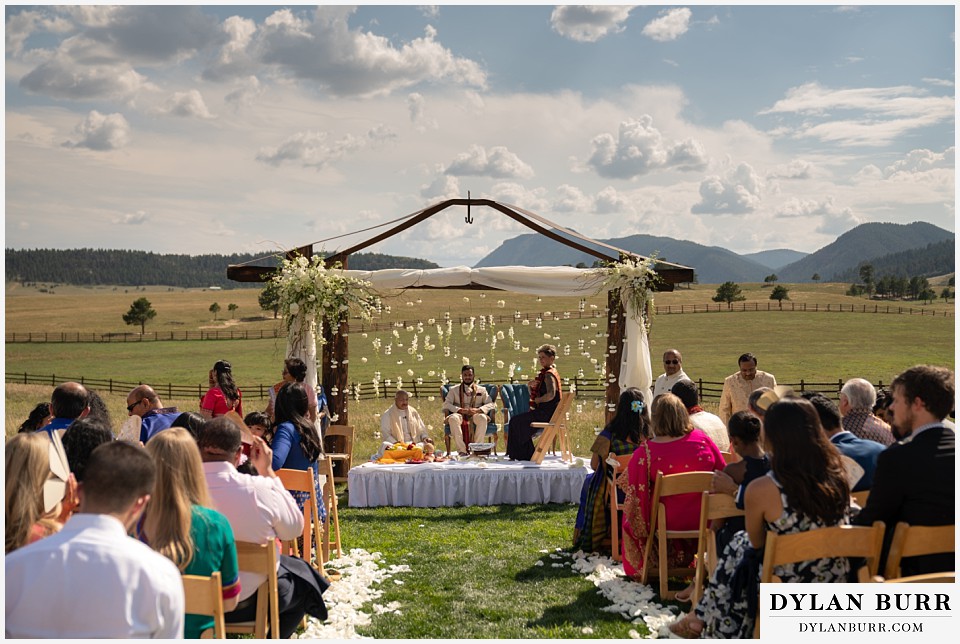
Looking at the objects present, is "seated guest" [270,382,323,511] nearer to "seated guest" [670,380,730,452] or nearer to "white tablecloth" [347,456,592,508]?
"seated guest" [670,380,730,452]

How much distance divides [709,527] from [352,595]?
256 centimetres

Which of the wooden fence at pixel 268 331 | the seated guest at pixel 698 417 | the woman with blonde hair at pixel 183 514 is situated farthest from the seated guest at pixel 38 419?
the wooden fence at pixel 268 331

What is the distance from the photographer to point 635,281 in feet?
35.6

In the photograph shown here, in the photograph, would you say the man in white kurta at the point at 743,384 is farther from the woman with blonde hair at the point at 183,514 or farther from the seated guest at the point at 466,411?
the woman with blonde hair at the point at 183,514

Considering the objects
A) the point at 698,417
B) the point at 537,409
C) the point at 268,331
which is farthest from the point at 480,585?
the point at 268,331

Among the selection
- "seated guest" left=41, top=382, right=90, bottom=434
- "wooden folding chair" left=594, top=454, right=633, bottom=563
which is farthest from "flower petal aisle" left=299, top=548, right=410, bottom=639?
"seated guest" left=41, top=382, right=90, bottom=434

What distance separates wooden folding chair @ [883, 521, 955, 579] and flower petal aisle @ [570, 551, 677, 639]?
169cm

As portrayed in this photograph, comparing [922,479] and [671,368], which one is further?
[671,368]

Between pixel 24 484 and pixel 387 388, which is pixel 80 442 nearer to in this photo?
pixel 24 484

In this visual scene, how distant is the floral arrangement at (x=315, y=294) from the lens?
10742mm

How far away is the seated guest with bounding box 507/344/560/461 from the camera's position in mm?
10625

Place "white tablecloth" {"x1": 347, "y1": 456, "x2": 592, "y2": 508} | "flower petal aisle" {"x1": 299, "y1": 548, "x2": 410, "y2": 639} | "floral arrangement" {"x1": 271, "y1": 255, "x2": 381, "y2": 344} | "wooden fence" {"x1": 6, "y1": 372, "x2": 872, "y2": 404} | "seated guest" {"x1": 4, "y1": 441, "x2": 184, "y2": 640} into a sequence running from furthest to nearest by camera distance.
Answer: "wooden fence" {"x1": 6, "y1": 372, "x2": 872, "y2": 404} < "floral arrangement" {"x1": 271, "y1": 255, "x2": 381, "y2": 344} < "white tablecloth" {"x1": 347, "y1": 456, "x2": 592, "y2": 508} < "flower petal aisle" {"x1": 299, "y1": 548, "x2": 410, "y2": 639} < "seated guest" {"x1": 4, "y1": 441, "x2": 184, "y2": 640}

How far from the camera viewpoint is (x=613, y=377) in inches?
443

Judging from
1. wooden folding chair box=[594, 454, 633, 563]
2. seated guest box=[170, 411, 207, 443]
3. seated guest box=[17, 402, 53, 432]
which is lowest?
wooden folding chair box=[594, 454, 633, 563]
